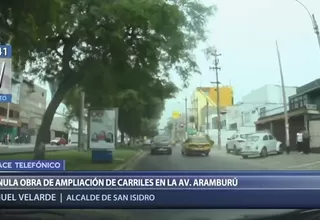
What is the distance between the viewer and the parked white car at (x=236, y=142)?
2.74m

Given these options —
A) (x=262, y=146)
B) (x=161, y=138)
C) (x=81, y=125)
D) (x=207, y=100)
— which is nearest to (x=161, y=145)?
(x=161, y=138)

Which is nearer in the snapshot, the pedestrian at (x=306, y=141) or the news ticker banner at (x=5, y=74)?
the news ticker banner at (x=5, y=74)

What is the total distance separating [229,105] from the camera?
112 inches

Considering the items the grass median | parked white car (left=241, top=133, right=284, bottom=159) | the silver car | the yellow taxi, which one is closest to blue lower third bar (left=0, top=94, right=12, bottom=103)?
the grass median

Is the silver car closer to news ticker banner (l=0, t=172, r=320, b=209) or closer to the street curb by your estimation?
the street curb

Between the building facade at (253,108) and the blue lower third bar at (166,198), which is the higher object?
the building facade at (253,108)

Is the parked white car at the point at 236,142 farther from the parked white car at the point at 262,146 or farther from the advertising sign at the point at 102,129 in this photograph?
the advertising sign at the point at 102,129

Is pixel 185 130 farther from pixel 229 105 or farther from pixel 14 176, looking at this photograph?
pixel 14 176

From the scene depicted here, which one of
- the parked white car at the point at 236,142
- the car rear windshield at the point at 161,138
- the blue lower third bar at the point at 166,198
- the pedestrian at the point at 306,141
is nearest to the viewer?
the blue lower third bar at the point at 166,198

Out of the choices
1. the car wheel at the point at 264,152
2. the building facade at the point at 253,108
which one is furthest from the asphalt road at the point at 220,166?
the building facade at the point at 253,108

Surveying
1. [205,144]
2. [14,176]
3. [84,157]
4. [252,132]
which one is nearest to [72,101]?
[84,157]

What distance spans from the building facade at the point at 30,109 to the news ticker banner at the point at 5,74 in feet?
0.33

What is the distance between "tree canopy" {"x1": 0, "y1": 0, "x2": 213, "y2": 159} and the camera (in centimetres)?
266

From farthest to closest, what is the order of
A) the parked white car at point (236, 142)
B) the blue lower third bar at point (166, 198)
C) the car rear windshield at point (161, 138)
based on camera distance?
the car rear windshield at point (161, 138), the parked white car at point (236, 142), the blue lower third bar at point (166, 198)
